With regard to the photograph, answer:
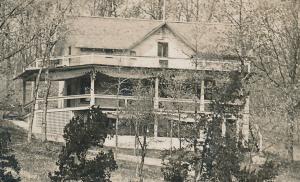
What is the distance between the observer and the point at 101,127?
1421cm

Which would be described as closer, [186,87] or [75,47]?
[186,87]

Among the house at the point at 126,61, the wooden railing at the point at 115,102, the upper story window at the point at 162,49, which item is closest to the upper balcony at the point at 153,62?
the house at the point at 126,61

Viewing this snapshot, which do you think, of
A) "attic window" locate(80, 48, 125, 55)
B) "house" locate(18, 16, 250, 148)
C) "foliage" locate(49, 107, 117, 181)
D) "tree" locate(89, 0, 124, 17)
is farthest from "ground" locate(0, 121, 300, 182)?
"tree" locate(89, 0, 124, 17)

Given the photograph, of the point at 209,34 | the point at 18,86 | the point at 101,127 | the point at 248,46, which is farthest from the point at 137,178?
the point at 18,86

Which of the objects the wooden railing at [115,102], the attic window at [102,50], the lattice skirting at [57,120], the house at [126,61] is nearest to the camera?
the wooden railing at [115,102]

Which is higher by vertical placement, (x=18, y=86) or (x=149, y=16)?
(x=149, y=16)

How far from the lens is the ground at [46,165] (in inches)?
1011

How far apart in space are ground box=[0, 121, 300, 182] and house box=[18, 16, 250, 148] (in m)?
3.55

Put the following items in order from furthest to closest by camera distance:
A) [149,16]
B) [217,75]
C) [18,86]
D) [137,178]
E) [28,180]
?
[18,86] < [149,16] < [217,75] < [137,178] < [28,180]

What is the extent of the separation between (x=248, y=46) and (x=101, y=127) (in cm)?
2616

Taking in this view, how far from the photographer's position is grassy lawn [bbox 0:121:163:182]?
83.4ft

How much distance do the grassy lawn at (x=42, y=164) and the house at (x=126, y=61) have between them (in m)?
4.06

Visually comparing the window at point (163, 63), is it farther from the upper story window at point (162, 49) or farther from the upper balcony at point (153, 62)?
the upper story window at point (162, 49)

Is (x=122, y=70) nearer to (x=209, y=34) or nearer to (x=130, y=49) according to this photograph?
(x=130, y=49)
